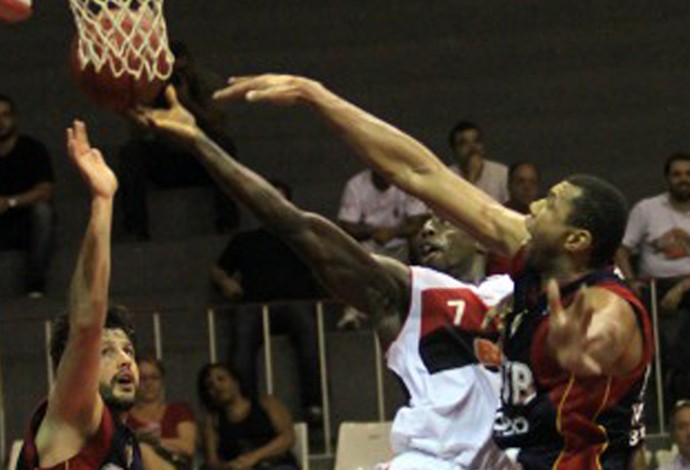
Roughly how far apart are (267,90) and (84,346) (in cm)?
100

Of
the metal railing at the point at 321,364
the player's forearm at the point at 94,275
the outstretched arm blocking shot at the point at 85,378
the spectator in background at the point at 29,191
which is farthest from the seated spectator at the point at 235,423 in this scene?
the player's forearm at the point at 94,275

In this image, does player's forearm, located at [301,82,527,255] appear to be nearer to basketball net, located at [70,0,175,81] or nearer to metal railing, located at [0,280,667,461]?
basketball net, located at [70,0,175,81]

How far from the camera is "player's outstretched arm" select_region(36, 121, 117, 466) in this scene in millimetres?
6629

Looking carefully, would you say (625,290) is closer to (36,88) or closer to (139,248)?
(139,248)

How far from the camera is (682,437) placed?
10.9 m

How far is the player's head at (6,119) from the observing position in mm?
12812

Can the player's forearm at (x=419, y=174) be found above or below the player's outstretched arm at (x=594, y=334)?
above

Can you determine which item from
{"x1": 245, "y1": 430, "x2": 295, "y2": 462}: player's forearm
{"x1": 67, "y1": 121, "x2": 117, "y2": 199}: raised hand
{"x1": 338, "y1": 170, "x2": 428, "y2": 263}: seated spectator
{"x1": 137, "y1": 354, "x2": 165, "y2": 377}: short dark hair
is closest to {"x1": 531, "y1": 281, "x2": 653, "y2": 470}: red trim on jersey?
{"x1": 67, "y1": 121, "x2": 117, "y2": 199}: raised hand

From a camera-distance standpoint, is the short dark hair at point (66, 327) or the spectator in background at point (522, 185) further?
the spectator in background at point (522, 185)

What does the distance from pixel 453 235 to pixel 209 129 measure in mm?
5104

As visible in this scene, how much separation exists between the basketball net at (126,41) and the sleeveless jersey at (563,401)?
132 cm

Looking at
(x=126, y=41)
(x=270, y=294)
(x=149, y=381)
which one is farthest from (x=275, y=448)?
(x=126, y=41)

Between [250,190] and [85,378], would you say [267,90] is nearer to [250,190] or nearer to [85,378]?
[250,190]

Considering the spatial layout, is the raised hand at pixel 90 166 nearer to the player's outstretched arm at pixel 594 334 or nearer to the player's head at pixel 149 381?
the player's outstretched arm at pixel 594 334
